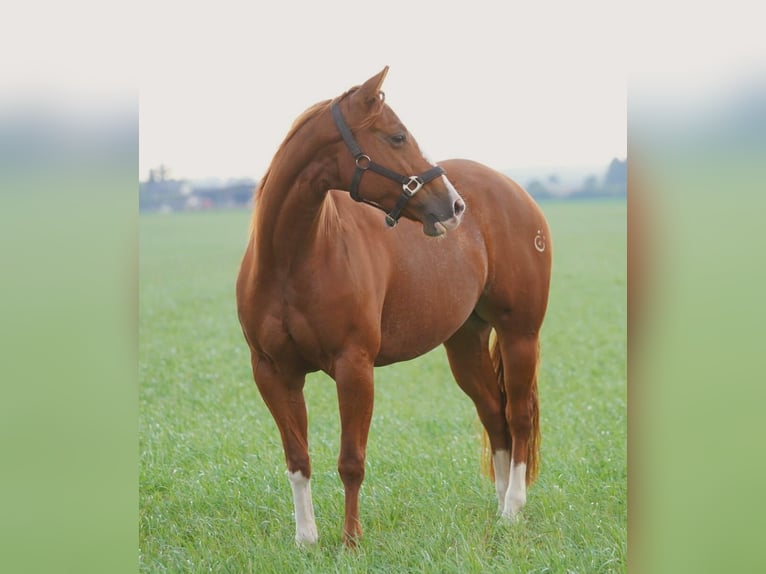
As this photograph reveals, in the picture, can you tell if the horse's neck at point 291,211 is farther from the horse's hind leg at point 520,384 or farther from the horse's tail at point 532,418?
the horse's tail at point 532,418

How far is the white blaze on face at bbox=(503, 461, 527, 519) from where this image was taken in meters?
3.78

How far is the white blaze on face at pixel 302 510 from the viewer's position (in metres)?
3.28

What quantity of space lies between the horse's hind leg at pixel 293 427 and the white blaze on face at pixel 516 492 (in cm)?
98

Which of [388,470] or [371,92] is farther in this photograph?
[388,470]

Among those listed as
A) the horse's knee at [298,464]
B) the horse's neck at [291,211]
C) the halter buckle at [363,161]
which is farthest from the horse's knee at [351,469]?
the halter buckle at [363,161]

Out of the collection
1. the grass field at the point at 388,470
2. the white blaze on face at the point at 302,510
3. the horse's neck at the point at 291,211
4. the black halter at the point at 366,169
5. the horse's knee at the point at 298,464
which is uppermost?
the black halter at the point at 366,169

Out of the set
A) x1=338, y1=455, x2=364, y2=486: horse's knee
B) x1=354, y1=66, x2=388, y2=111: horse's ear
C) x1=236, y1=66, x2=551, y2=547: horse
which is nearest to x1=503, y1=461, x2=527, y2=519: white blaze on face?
x1=236, y1=66, x2=551, y2=547: horse

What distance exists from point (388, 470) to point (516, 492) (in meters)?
0.72

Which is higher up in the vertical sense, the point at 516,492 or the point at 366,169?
the point at 366,169

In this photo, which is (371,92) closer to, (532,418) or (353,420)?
(353,420)

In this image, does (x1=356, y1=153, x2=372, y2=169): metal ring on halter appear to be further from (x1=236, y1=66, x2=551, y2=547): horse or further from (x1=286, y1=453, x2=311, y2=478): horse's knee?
(x1=286, y1=453, x2=311, y2=478): horse's knee

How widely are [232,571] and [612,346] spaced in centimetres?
546

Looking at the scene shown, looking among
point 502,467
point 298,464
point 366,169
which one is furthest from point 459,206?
point 502,467

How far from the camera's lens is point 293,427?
10.8 ft
